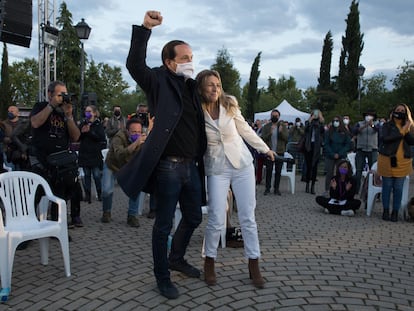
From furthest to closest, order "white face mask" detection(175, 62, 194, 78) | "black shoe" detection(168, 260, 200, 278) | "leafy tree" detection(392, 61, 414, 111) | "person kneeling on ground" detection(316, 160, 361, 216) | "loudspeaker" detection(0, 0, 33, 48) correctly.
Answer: "leafy tree" detection(392, 61, 414, 111) → "person kneeling on ground" detection(316, 160, 361, 216) → "loudspeaker" detection(0, 0, 33, 48) → "black shoe" detection(168, 260, 200, 278) → "white face mask" detection(175, 62, 194, 78)

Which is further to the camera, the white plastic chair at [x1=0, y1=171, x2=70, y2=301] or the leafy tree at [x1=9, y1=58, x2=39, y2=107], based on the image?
the leafy tree at [x1=9, y1=58, x2=39, y2=107]

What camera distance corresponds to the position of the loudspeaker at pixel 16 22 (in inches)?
194

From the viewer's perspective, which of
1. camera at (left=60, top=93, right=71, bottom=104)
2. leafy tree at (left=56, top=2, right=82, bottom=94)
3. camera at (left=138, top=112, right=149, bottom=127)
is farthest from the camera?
leafy tree at (left=56, top=2, right=82, bottom=94)

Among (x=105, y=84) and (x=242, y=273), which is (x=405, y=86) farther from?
(x=105, y=84)

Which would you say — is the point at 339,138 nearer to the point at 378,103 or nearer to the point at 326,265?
the point at 326,265

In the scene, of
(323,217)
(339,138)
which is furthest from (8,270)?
(339,138)

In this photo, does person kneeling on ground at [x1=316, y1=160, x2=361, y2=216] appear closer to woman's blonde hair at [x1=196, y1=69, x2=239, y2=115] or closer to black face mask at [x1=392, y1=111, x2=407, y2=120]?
black face mask at [x1=392, y1=111, x2=407, y2=120]

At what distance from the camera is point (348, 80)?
37531 millimetres

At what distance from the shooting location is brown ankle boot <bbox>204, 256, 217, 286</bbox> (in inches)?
152

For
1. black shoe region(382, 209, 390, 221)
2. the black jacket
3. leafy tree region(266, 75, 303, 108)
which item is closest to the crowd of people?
the black jacket

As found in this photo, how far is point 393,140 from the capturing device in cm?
716

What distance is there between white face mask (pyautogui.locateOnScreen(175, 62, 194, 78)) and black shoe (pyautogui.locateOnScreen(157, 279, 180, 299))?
1784 millimetres

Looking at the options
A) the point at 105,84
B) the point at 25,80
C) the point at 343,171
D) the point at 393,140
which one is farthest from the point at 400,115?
the point at 25,80

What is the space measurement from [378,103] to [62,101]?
80.6 feet
